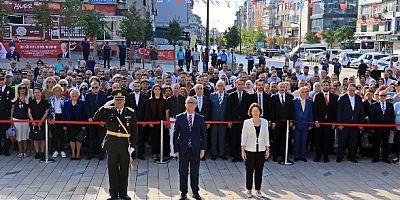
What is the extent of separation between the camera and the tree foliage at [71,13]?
37.5 metres

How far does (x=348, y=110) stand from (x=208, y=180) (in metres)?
3.99

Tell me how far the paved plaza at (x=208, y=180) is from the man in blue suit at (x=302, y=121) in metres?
0.35

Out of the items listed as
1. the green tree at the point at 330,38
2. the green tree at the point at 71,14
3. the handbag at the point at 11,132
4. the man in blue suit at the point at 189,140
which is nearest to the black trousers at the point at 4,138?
the handbag at the point at 11,132

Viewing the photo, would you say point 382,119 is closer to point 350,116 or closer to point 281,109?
point 350,116

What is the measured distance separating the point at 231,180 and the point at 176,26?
57.1m

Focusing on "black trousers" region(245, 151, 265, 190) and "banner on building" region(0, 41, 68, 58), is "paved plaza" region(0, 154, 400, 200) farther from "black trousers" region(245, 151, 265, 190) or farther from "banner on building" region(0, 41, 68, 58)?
"banner on building" region(0, 41, 68, 58)

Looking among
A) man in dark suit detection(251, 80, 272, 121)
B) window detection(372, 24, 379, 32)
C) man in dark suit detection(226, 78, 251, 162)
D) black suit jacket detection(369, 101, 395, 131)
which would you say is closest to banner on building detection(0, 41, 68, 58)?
man in dark suit detection(226, 78, 251, 162)

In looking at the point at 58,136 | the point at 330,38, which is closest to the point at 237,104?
the point at 58,136

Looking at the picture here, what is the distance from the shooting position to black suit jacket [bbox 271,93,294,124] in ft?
39.5

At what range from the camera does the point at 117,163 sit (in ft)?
28.7

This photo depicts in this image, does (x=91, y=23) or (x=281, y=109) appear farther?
(x=91, y=23)

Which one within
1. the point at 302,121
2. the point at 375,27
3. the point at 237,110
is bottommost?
the point at 302,121

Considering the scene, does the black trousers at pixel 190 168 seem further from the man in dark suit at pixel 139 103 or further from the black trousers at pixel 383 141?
the black trousers at pixel 383 141

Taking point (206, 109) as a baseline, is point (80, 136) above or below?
below
